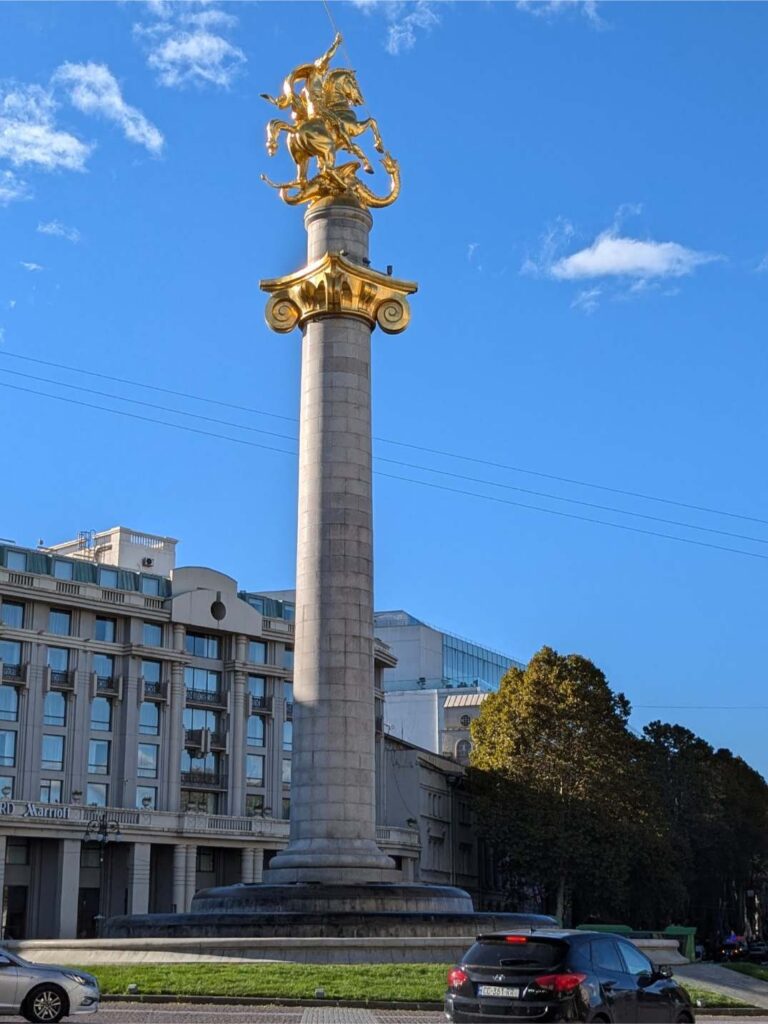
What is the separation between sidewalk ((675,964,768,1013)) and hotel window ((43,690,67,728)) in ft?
139

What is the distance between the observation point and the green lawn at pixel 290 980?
85.1 ft

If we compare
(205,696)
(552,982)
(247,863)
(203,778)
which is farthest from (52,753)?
(552,982)

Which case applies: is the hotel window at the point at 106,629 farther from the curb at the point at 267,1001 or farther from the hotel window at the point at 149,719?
the curb at the point at 267,1001

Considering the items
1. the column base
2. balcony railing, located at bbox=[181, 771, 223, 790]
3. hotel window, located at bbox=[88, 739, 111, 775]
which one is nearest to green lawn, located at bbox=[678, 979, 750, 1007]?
the column base

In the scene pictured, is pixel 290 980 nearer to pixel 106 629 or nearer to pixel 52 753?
pixel 52 753

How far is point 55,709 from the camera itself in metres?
71.9

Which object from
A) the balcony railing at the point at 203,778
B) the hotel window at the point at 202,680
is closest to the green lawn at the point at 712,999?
the balcony railing at the point at 203,778

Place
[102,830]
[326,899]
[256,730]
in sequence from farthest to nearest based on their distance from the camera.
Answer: [256,730] < [102,830] < [326,899]

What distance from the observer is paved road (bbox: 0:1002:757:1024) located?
2175cm

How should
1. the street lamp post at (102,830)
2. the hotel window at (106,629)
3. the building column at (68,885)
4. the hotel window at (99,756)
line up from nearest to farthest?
the street lamp post at (102,830) < the building column at (68,885) < the hotel window at (99,756) < the hotel window at (106,629)

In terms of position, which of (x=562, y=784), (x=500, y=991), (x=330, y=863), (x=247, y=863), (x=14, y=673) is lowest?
(x=500, y=991)

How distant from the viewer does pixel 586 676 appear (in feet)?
256

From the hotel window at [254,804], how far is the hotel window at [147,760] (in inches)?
275

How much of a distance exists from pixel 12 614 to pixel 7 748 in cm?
683
